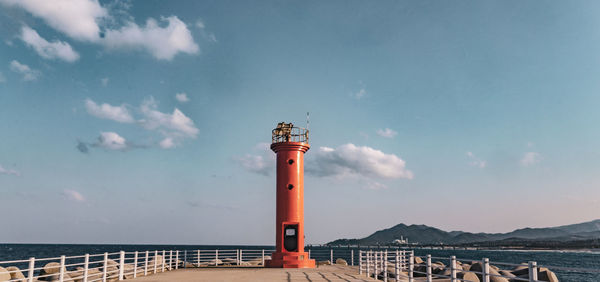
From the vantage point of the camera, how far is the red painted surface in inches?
862

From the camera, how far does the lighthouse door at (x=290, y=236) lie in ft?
71.8

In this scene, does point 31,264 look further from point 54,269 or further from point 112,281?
point 54,269

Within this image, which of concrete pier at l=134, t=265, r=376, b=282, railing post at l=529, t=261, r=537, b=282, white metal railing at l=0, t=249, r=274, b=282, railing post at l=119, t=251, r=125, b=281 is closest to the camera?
railing post at l=529, t=261, r=537, b=282

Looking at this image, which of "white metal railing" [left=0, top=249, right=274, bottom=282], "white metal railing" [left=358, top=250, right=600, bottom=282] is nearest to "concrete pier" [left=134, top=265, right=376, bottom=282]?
"white metal railing" [left=0, top=249, right=274, bottom=282]

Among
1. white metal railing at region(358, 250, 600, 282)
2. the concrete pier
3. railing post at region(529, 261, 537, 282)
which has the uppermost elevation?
railing post at region(529, 261, 537, 282)

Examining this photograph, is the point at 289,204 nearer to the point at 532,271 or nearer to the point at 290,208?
the point at 290,208

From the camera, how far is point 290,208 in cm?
2198

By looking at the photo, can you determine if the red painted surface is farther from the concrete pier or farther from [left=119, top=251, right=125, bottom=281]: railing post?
[left=119, top=251, right=125, bottom=281]: railing post

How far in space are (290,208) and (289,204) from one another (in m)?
0.20

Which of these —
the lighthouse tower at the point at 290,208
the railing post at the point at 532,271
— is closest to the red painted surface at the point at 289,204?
the lighthouse tower at the point at 290,208

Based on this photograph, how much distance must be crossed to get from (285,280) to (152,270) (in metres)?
7.91

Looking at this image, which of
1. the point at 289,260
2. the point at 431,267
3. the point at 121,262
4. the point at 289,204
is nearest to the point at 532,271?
the point at 431,267

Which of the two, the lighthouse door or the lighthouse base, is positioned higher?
the lighthouse door

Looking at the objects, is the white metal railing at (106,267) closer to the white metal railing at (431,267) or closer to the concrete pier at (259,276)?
the concrete pier at (259,276)
